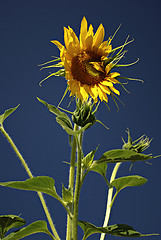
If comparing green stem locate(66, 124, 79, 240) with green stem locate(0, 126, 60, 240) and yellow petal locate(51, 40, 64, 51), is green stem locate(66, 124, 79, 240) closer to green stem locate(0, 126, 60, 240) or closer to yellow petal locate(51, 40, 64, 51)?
green stem locate(0, 126, 60, 240)

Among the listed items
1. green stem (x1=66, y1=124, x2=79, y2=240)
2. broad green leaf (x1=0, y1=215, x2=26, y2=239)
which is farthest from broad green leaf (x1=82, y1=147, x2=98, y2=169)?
broad green leaf (x1=0, y1=215, x2=26, y2=239)

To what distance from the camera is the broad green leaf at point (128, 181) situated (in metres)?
0.95

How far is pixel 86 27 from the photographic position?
84 cm

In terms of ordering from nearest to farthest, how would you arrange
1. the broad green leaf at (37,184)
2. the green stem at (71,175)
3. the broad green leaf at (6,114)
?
the broad green leaf at (37,184)
the green stem at (71,175)
the broad green leaf at (6,114)

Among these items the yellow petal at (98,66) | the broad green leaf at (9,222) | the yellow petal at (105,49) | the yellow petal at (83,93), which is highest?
the yellow petal at (105,49)

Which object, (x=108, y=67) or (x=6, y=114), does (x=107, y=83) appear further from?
(x=6, y=114)

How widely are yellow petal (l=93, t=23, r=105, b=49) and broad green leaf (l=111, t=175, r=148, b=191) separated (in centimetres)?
37

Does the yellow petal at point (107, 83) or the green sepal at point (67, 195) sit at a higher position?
the yellow petal at point (107, 83)

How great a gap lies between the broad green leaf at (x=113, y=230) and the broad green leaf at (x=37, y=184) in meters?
0.12

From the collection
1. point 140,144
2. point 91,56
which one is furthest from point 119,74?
point 140,144

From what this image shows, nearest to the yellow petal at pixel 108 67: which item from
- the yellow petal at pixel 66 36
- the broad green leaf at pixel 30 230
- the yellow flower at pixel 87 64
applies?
the yellow flower at pixel 87 64

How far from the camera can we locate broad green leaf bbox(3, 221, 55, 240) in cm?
81

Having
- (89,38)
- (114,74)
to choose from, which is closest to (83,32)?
(89,38)

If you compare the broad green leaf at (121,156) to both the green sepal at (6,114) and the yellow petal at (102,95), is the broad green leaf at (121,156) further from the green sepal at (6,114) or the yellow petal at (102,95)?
the green sepal at (6,114)
